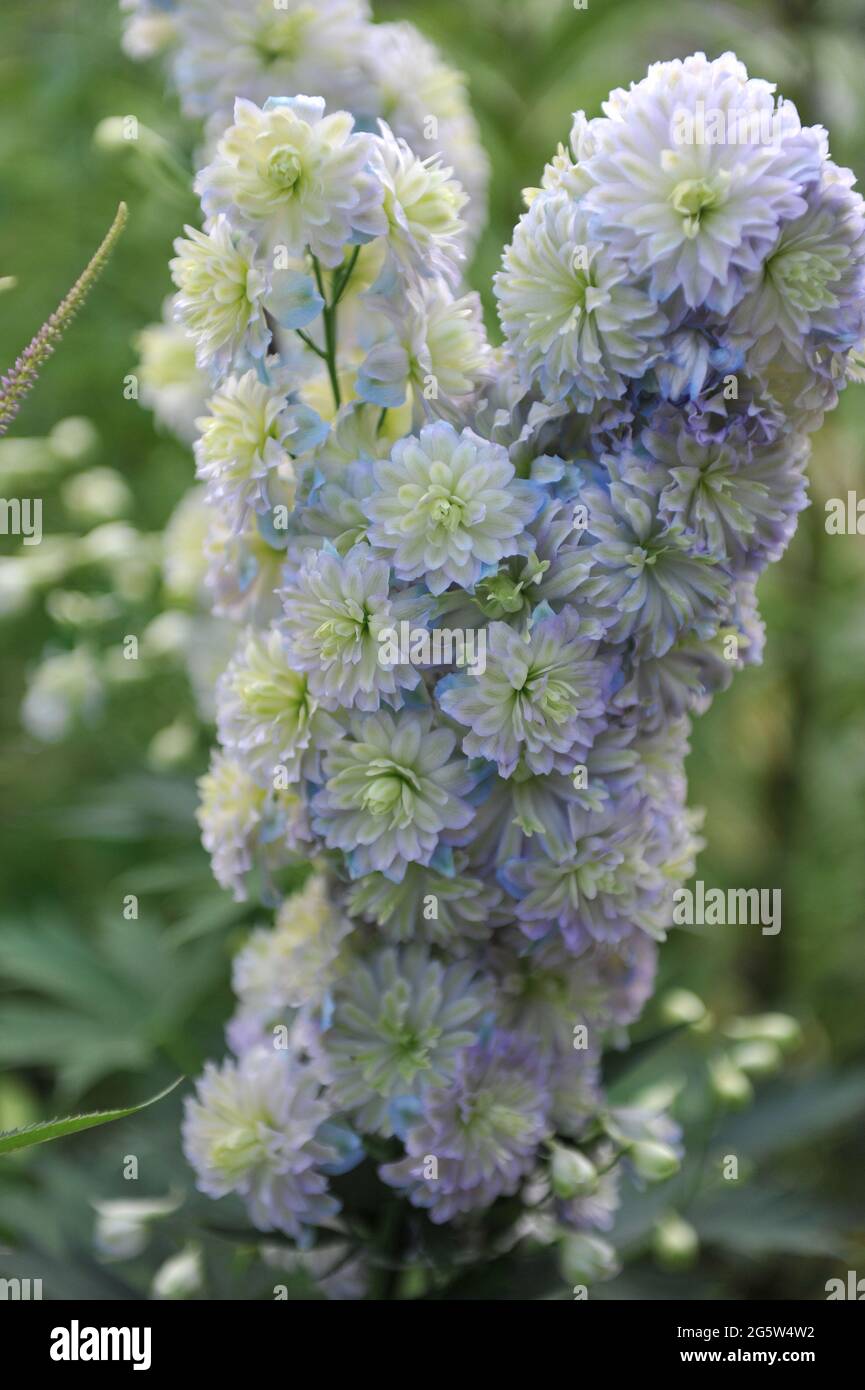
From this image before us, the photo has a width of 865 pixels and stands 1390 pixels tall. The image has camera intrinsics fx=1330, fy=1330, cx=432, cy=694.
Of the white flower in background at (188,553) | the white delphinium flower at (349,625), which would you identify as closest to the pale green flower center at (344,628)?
the white delphinium flower at (349,625)

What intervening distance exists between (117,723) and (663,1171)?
0.73 metres

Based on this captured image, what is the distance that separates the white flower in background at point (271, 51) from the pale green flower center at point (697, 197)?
366 millimetres

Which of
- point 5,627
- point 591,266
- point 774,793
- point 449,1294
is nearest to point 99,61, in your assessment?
point 5,627

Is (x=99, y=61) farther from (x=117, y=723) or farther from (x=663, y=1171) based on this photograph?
(x=663, y=1171)

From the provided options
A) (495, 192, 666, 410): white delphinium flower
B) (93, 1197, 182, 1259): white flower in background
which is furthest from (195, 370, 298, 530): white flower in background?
(93, 1197, 182, 1259): white flower in background

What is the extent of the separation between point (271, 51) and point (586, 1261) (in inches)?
29.7

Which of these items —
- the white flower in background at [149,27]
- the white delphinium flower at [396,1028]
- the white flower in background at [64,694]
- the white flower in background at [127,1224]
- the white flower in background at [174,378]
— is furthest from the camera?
the white flower in background at [64,694]

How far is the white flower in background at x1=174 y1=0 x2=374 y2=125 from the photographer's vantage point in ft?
2.77

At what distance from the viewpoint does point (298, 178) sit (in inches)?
23.8

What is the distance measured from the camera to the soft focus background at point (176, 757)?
1005 mm

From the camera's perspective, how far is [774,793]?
1.45 meters

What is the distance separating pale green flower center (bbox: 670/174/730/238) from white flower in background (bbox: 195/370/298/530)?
198 millimetres

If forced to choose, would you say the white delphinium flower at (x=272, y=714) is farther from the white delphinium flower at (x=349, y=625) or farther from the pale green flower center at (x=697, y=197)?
the pale green flower center at (x=697, y=197)

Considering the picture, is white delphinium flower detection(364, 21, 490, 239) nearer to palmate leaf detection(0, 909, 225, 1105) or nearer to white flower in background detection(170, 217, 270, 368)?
white flower in background detection(170, 217, 270, 368)
